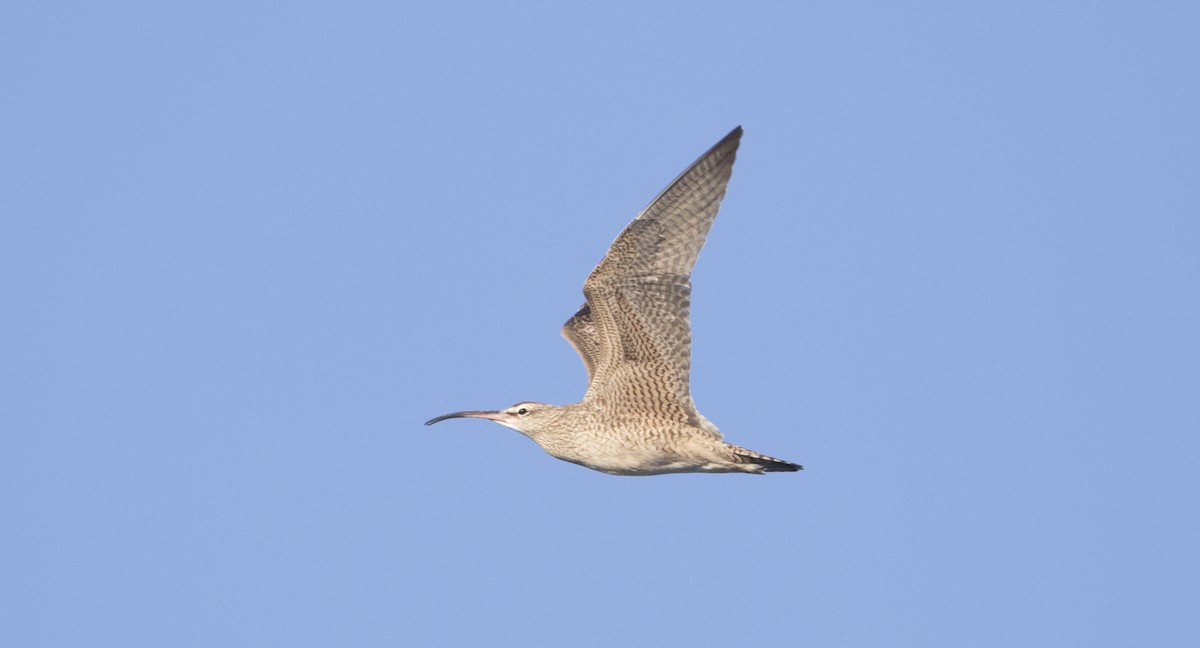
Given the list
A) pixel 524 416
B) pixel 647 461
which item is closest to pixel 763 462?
pixel 647 461

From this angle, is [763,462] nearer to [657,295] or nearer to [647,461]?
[647,461]

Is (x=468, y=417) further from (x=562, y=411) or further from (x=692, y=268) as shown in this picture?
(x=692, y=268)

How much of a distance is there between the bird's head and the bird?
1 cm

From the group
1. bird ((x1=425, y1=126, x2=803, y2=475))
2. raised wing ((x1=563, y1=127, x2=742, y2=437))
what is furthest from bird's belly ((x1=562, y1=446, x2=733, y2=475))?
raised wing ((x1=563, y1=127, x2=742, y2=437))

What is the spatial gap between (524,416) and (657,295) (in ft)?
8.16

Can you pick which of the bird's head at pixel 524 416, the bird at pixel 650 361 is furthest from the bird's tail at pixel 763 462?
the bird's head at pixel 524 416

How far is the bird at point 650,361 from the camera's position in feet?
62.2

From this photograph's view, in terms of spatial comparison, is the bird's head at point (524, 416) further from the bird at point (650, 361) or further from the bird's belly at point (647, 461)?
the bird's belly at point (647, 461)

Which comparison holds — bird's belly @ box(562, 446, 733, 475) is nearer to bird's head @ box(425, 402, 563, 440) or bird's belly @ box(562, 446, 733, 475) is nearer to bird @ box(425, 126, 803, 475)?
bird @ box(425, 126, 803, 475)

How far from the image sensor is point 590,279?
1916 cm

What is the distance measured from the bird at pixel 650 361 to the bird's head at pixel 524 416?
0.01 metres

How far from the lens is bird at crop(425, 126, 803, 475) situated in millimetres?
18953

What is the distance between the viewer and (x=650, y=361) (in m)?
19.6

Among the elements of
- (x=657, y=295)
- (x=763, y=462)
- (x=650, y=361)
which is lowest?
(x=763, y=462)
